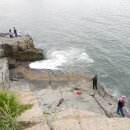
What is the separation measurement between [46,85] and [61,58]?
11.9 m

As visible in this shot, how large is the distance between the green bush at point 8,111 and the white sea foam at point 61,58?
750 inches

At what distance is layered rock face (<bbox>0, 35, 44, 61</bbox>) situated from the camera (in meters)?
33.3

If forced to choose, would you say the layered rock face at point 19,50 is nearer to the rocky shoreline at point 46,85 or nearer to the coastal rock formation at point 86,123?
the rocky shoreline at point 46,85

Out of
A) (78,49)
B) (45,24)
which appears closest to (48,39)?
(78,49)

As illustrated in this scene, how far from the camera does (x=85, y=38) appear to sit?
49.5m

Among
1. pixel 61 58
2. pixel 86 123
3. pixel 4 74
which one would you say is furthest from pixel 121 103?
pixel 61 58

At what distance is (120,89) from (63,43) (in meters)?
19.5

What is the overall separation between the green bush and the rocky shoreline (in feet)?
3.55

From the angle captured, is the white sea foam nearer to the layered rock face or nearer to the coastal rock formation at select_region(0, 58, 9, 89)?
the layered rock face

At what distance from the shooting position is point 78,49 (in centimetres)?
4312

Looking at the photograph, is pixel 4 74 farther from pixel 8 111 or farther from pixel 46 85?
pixel 8 111

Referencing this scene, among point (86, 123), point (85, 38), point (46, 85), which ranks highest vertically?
point (86, 123)

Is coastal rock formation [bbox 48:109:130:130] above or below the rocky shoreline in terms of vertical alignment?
above

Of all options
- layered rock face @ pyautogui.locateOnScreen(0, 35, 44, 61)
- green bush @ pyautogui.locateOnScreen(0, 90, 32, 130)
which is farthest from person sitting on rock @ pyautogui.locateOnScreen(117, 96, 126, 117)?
layered rock face @ pyautogui.locateOnScreen(0, 35, 44, 61)
